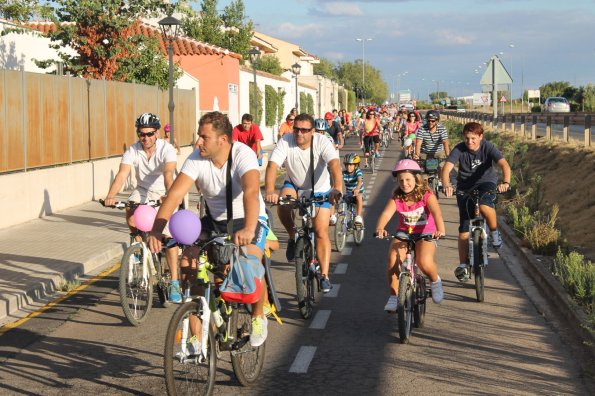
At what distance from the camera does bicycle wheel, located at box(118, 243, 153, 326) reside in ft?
28.6

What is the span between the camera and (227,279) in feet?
20.3

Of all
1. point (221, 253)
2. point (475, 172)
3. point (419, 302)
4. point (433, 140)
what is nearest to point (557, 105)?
point (433, 140)

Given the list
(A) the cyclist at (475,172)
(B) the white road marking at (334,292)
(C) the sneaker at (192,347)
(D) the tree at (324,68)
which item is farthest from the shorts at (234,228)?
(D) the tree at (324,68)

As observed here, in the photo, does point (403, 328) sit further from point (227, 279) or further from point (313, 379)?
point (227, 279)

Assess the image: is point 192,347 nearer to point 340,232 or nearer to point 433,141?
point 340,232

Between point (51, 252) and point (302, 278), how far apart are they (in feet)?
17.6

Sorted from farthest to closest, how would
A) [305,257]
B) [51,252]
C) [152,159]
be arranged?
1. [51,252]
2. [152,159]
3. [305,257]

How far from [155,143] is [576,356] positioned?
175 inches

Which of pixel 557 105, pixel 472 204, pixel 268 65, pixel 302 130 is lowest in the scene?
pixel 472 204

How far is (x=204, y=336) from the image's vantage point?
19.0ft

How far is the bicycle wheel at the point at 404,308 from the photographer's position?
7.89 m

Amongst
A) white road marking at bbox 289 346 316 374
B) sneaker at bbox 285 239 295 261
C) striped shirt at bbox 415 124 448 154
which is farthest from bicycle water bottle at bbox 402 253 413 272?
striped shirt at bbox 415 124 448 154

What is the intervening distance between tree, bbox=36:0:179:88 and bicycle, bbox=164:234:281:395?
73.2 ft

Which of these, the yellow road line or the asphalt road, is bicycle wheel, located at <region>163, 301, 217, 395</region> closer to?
the asphalt road
